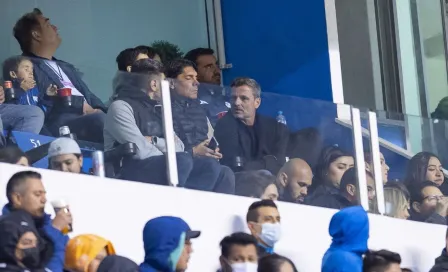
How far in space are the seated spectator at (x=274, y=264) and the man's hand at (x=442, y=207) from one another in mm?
2550

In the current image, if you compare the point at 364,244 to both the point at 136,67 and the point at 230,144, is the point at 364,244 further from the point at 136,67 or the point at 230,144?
the point at 136,67

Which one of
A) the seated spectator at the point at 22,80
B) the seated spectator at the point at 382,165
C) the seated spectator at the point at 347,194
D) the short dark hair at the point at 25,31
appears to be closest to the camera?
the seated spectator at the point at 22,80

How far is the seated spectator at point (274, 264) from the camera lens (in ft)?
30.7

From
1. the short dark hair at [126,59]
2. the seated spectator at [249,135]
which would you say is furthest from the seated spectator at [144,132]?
the short dark hair at [126,59]

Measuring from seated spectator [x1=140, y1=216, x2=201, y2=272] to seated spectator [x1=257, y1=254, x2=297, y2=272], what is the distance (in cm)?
57

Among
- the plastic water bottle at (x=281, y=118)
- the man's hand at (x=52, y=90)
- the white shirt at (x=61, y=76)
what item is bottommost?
the plastic water bottle at (x=281, y=118)

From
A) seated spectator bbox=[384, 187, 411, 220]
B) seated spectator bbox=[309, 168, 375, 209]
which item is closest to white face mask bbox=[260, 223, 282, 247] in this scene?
seated spectator bbox=[309, 168, 375, 209]

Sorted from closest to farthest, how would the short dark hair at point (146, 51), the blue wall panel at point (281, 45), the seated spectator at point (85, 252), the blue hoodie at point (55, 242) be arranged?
1. the blue hoodie at point (55, 242)
2. the seated spectator at point (85, 252)
3. the short dark hair at point (146, 51)
4. the blue wall panel at point (281, 45)

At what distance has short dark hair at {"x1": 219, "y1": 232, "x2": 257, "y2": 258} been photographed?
31.9 feet

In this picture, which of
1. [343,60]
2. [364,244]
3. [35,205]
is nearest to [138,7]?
[343,60]

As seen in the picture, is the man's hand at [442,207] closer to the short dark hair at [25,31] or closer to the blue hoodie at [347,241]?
the blue hoodie at [347,241]

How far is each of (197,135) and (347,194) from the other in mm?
1469

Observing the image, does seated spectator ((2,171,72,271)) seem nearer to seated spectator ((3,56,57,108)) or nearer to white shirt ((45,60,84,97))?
seated spectator ((3,56,57,108))

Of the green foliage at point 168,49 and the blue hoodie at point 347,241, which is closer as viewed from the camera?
the blue hoodie at point 347,241
